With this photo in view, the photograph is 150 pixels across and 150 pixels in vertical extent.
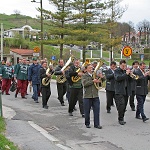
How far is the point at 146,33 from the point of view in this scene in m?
104

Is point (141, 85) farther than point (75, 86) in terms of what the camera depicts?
No

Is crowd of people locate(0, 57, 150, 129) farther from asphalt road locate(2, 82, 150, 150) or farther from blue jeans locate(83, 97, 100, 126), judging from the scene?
asphalt road locate(2, 82, 150, 150)

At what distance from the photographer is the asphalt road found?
799 cm

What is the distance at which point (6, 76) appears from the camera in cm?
1722

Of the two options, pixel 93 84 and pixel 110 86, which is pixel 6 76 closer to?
pixel 110 86

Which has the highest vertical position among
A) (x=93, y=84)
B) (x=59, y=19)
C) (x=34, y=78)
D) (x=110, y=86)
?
(x=59, y=19)

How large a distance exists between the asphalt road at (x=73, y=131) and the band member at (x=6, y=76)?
13.5 ft

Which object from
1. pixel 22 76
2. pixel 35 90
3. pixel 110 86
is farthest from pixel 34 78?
pixel 110 86

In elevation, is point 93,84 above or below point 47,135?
above

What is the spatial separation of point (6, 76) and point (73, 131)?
8410 millimetres

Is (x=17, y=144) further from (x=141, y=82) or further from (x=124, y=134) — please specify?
(x=141, y=82)

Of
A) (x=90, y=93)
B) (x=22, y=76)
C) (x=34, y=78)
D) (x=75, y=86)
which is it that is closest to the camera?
(x=90, y=93)

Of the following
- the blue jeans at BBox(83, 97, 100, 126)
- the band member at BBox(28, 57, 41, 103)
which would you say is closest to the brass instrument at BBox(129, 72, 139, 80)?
the blue jeans at BBox(83, 97, 100, 126)

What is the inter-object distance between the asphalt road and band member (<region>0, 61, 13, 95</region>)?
4.11m
